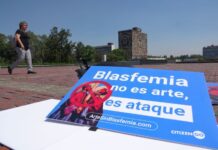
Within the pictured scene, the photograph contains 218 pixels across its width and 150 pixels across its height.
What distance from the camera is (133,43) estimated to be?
94125mm

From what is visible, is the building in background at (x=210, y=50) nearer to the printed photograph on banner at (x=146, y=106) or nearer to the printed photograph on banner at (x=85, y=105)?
the printed photograph on banner at (x=146, y=106)

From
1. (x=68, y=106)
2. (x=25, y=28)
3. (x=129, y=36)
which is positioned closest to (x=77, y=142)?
(x=68, y=106)

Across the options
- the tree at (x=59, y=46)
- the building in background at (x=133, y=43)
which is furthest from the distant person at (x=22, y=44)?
the building in background at (x=133, y=43)

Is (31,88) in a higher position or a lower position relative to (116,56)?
higher

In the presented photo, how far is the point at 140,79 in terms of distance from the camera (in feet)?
5.91

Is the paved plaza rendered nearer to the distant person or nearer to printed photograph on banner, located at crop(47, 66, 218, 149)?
printed photograph on banner, located at crop(47, 66, 218, 149)

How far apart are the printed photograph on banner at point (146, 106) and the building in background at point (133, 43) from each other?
298ft

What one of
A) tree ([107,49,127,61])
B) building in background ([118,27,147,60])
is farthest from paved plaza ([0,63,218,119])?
building in background ([118,27,147,60])

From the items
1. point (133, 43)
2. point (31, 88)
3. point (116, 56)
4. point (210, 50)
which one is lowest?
point (116, 56)

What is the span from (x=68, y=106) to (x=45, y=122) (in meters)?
0.20

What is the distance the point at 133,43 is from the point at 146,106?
94059mm

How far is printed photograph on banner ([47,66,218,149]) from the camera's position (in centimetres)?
131

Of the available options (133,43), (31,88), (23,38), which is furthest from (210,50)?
(31,88)

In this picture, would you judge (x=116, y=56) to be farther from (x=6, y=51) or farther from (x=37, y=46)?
(x=6, y=51)
